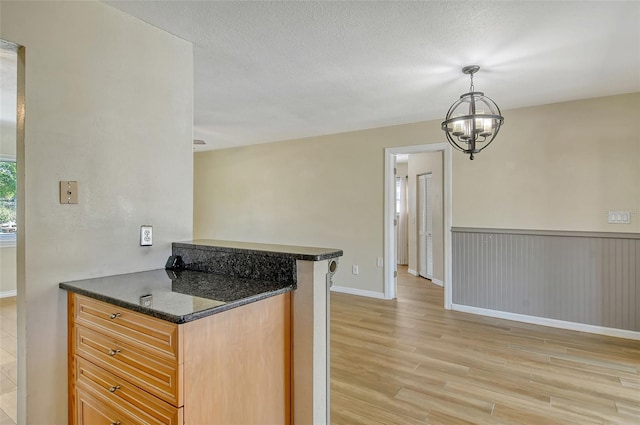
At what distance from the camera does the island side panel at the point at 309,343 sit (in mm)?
1588

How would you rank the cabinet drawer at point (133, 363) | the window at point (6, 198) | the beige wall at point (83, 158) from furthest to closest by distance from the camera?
the window at point (6, 198)
the beige wall at point (83, 158)
the cabinet drawer at point (133, 363)

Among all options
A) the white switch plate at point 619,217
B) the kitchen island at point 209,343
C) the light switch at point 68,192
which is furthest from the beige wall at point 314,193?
the light switch at point 68,192

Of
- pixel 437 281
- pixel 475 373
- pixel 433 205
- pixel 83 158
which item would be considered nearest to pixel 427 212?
pixel 433 205

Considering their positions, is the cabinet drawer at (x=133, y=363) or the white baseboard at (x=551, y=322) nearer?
the cabinet drawer at (x=133, y=363)

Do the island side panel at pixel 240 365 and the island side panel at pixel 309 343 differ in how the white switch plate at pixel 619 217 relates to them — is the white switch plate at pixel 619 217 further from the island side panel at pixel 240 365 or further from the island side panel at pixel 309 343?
Answer: the island side panel at pixel 240 365

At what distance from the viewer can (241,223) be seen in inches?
242

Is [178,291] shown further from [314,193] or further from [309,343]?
[314,193]

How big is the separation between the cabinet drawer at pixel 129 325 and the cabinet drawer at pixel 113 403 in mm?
180

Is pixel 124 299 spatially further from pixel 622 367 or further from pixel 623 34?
pixel 622 367

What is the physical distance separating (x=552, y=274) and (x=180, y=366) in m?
3.80

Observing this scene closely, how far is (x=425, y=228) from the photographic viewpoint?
20.8 feet

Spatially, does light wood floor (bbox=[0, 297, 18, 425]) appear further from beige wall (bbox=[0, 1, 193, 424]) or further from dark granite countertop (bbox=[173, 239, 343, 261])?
dark granite countertop (bbox=[173, 239, 343, 261])

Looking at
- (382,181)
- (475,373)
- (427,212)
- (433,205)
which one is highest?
(382,181)

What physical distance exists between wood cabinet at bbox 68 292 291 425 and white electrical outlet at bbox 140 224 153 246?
0.44m
